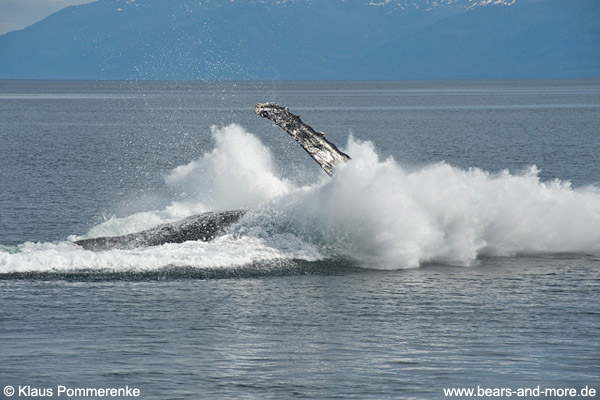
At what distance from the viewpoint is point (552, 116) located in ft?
392

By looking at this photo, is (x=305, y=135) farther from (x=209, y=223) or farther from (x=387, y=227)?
(x=387, y=227)

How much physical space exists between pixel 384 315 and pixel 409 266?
5629 millimetres

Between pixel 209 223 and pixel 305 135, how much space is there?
4.30 m

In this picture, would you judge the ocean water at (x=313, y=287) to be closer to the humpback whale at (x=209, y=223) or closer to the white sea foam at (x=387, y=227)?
the white sea foam at (x=387, y=227)

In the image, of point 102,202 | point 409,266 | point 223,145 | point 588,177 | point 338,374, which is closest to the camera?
point 338,374

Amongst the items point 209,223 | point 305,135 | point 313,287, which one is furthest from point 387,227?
point 209,223

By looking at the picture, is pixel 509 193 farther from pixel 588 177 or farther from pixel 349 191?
pixel 588 177

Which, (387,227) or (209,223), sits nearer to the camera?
(387,227)

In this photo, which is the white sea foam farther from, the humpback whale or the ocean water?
the humpback whale

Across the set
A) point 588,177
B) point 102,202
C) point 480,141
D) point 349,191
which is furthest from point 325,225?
point 480,141

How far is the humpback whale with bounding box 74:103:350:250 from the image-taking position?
85.0ft

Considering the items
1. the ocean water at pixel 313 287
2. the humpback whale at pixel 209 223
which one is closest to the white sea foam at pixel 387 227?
the ocean water at pixel 313 287

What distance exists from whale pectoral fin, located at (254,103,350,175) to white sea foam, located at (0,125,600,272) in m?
0.81

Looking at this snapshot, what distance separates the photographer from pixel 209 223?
1043 inches
